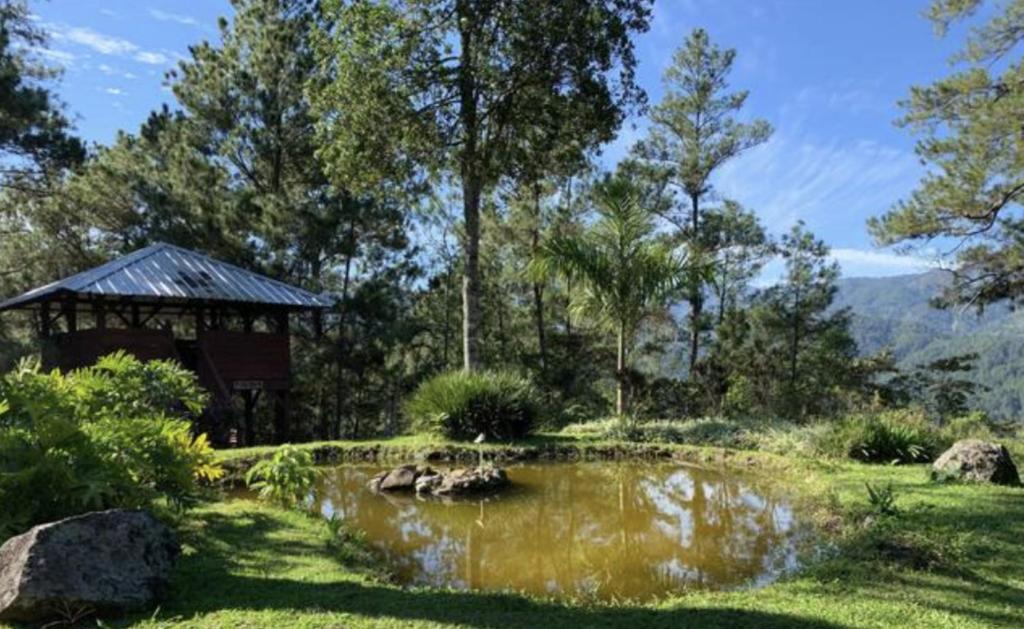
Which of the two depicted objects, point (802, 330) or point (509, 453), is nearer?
point (509, 453)

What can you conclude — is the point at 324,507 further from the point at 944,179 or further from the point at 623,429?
Answer: the point at 944,179

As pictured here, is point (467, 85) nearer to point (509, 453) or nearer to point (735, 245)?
point (509, 453)

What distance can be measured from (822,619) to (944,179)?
12961 mm

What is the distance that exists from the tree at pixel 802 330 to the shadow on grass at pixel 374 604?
18.6 meters

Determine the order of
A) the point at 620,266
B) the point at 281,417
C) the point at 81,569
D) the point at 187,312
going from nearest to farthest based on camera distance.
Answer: the point at 81,569 → the point at 620,266 → the point at 187,312 → the point at 281,417

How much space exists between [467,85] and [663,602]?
452 inches

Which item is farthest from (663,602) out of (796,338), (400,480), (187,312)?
(796,338)

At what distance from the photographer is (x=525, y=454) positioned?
10.4m

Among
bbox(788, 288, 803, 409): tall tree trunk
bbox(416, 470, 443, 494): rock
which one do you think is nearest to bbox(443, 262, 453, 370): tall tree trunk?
bbox(788, 288, 803, 409): tall tree trunk

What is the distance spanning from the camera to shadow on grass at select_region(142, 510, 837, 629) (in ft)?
12.3

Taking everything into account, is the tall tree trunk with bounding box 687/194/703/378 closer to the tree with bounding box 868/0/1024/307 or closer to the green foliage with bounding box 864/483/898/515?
the tree with bounding box 868/0/1024/307

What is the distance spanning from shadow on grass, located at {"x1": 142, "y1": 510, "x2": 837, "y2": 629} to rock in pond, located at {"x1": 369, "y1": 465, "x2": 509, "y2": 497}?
10.3ft

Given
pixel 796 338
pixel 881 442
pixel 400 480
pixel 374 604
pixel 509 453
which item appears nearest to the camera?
pixel 374 604

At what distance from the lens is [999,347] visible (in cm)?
13712
